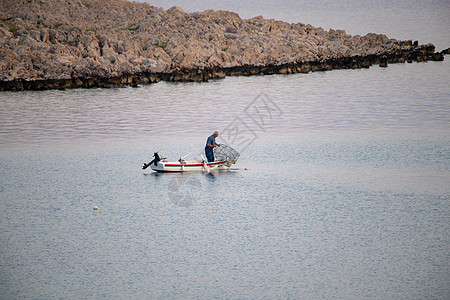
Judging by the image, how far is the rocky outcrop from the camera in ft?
268

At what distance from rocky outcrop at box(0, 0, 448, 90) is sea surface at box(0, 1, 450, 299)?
4508cm

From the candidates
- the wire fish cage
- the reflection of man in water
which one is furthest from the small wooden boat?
the reflection of man in water

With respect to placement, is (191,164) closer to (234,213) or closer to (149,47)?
(234,213)

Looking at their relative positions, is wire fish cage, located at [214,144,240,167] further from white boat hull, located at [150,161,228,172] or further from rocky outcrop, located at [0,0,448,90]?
rocky outcrop, located at [0,0,448,90]

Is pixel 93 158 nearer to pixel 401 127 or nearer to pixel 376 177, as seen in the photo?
pixel 376 177

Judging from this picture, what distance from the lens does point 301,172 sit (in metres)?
Answer: 22.0

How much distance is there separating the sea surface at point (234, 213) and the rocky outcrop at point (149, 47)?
45.1 metres

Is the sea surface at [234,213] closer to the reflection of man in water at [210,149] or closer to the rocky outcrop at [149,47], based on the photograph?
the reflection of man in water at [210,149]

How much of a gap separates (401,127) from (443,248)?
20.9 metres

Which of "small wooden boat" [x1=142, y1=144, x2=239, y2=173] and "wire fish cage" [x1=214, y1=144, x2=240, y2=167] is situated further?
"wire fish cage" [x1=214, y1=144, x2=240, y2=167]

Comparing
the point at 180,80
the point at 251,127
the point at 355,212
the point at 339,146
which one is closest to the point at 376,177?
the point at 355,212

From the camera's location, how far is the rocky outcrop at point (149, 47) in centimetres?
8169

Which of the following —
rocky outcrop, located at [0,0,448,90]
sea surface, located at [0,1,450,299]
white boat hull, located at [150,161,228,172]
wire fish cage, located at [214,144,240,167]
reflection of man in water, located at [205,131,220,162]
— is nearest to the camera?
sea surface, located at [0,1,450,299]

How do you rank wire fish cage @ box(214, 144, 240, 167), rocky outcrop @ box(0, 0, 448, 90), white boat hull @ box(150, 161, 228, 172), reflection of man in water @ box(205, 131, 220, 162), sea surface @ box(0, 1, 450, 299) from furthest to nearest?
rocky outcrop @ box(0, 0, 448, 90)
wire fish cage @ box(214, 144, 240, 167)
reflection of man in water @ box(205, 131, 220, 162)
white boat hull @ box(150, 161, 228, 172)
sea surface @ box(0, 1, 450, 299)
